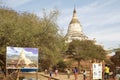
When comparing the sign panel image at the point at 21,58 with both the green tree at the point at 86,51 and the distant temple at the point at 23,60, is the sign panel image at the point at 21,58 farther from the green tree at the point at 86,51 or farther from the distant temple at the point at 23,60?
the green tree at the point at 86,51

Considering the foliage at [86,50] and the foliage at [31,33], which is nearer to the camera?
the foliage at [31,33]

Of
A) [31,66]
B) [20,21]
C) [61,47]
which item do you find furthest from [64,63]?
[31,66]

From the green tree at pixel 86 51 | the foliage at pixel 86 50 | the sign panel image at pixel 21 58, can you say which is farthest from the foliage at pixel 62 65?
the sign panel image at pixel 21 58

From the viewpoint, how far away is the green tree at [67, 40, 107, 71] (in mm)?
57562

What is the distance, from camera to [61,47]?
33.5m

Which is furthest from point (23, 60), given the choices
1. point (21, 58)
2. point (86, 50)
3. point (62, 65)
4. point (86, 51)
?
point (62, 65)

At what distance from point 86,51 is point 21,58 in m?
36.1

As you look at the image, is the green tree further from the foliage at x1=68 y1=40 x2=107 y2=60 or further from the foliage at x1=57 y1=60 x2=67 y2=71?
the foliage at x1=57 y1=60 x2=67 y2=71

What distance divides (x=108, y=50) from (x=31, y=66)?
3701cm

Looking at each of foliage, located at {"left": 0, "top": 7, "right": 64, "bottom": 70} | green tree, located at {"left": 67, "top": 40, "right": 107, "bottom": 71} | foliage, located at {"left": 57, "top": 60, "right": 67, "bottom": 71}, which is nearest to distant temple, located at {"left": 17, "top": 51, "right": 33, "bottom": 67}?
foliage, located at {"left": 0, "top": 7, "right": 64, "bottom": 70}

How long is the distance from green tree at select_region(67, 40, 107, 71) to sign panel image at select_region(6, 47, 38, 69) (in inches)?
1341

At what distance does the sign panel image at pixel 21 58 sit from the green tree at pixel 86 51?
34056 mm

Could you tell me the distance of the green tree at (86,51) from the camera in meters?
57.6

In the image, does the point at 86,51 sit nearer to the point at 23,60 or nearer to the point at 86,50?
the point at 86,50
